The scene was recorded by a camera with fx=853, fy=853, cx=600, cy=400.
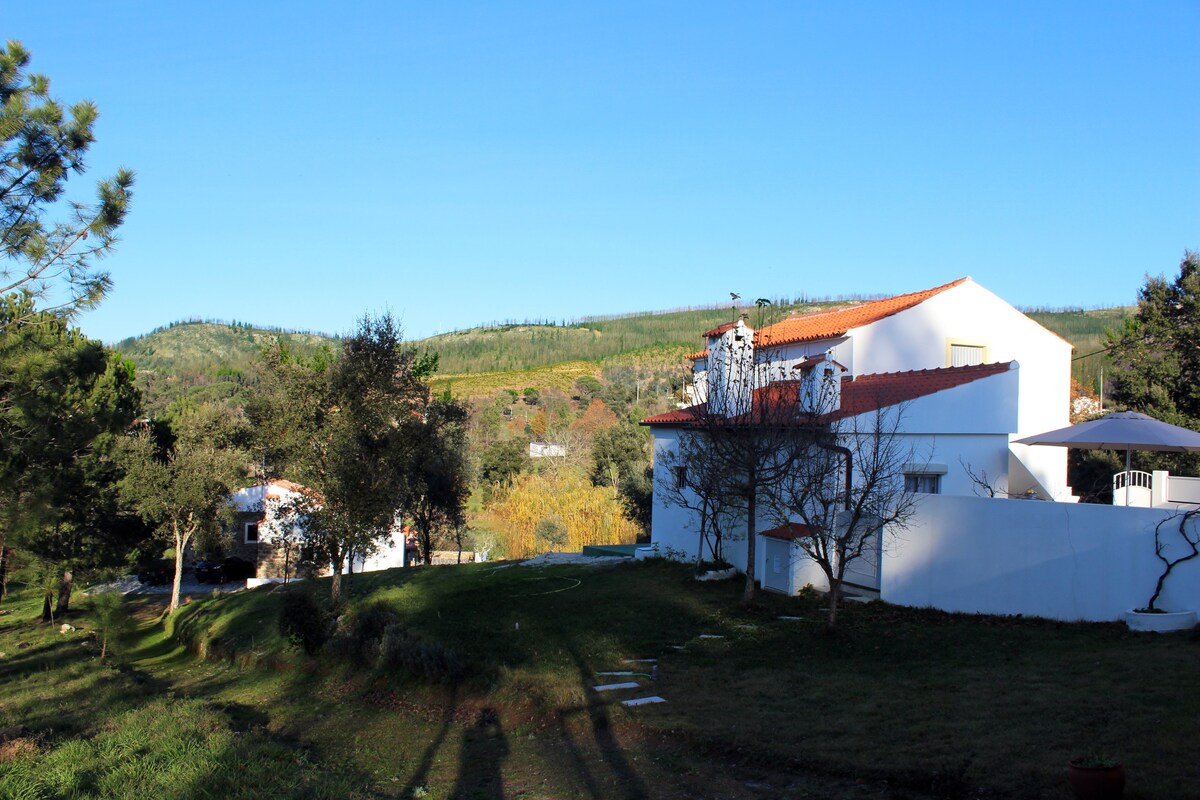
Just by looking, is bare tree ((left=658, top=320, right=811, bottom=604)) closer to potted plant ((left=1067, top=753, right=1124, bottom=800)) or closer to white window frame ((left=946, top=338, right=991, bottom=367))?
white window frame ((left=946, top=338, right=991, bottom=367))

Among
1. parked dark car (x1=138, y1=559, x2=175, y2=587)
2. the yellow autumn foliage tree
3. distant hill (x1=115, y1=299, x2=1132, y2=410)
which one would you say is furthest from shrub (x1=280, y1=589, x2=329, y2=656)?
distant hill (x1=115, y1=299, x2=1132, y2=410)

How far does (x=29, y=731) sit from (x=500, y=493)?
47.2 m

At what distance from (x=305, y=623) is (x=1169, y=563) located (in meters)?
15.3

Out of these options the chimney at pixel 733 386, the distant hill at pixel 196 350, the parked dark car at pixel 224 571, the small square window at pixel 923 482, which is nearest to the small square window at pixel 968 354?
the small square window at pixel 923 482

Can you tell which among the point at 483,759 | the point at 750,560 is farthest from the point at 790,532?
the point at 483,759

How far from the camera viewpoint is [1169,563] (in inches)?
498

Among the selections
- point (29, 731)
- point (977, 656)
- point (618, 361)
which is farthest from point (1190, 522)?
point (618, 361)

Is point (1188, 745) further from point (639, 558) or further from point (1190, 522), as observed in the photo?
point (639, 558)

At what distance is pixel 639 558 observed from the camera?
1069 inches

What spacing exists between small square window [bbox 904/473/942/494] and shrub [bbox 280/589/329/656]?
520 inches

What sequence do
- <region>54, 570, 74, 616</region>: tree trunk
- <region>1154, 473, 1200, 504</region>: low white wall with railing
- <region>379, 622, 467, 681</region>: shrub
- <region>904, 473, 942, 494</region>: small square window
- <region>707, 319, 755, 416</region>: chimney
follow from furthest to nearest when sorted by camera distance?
<region>54, 570, 74, 616</region>: tree trunk → <region>904, 473, 942, 494</region>: small square window → <region>707, 319, 755, 416</region>: chimney → <region>1154, 473, 1200, 504</region>: low white wall with railing → <region>379, 622, 467, 681</region>: shrub

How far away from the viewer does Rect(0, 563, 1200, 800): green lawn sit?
777 cm

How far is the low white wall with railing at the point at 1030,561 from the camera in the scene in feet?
42.8

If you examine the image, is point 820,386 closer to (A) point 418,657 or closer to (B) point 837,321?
(B) point 837,321
